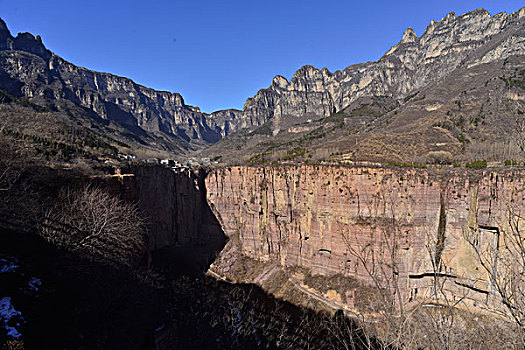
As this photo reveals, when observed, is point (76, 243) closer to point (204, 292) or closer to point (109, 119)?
point (204, 292)

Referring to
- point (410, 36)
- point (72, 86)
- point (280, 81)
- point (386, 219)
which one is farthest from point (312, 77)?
point (386, 219)

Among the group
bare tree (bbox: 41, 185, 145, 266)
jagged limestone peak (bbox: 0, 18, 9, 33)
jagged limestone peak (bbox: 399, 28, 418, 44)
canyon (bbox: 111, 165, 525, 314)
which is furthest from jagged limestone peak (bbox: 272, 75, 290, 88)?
bare tree (bbox: 41, 185, 145, 266)

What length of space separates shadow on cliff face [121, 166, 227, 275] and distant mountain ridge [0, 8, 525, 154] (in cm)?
7653

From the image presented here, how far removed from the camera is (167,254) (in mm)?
40406

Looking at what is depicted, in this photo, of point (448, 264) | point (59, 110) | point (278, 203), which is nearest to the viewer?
point (448, 264)

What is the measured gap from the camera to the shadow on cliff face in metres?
38.1

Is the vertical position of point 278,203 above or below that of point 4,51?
below

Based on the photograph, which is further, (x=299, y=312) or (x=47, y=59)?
(x=47, y=59)

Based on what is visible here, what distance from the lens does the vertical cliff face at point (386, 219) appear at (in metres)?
25.8

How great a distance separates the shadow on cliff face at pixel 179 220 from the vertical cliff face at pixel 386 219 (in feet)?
18.6

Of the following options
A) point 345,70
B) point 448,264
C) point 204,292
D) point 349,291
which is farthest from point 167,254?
point 345,70

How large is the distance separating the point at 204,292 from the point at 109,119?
123487 millimetres

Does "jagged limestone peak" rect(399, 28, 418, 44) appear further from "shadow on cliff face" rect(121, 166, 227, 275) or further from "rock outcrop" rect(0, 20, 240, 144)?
"rock outcrop" rect(0, 20, 240, 144)

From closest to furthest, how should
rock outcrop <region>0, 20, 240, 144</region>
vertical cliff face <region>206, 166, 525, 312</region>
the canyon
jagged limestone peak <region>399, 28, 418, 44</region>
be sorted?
1. vertical cliff face <region>206, 166, 525, 312</region>
2. the canyon
3. rock outcrop <region>0, 20, 240, 144</region>
4. jagged limestone peak <region>399, 28, 418, 44</region>
